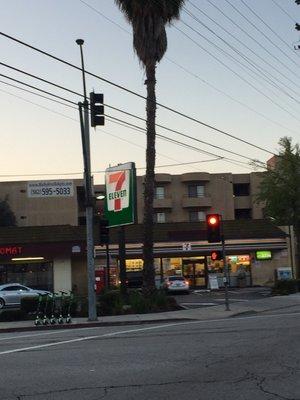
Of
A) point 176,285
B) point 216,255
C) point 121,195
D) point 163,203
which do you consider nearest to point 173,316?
point 216,255

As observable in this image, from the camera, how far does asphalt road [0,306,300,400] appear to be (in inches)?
325

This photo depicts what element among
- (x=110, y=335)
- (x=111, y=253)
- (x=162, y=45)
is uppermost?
(x=162, y=45)

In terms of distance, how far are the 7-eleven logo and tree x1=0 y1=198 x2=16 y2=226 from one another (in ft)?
150

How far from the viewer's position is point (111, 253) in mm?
44750

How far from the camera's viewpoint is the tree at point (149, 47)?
25.8m

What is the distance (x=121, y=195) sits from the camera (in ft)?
98.7

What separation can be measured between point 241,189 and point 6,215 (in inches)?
1199

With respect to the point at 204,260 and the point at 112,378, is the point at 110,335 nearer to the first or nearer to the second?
the point at 112,378

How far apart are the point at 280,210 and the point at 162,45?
1966cm

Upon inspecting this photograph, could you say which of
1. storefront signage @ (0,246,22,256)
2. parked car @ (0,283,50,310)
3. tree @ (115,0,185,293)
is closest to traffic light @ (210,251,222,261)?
tree @ (115,0,185,293)

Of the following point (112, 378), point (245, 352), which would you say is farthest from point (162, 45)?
point (112, 378)

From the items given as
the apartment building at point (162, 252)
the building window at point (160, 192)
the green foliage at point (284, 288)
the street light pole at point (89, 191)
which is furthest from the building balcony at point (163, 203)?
the street light pole at point (89, 191)

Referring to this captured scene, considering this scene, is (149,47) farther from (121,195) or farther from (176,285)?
(176,285)

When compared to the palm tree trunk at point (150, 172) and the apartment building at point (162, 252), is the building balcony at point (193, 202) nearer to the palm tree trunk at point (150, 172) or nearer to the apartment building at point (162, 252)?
the apartment building at point (162, 252)
